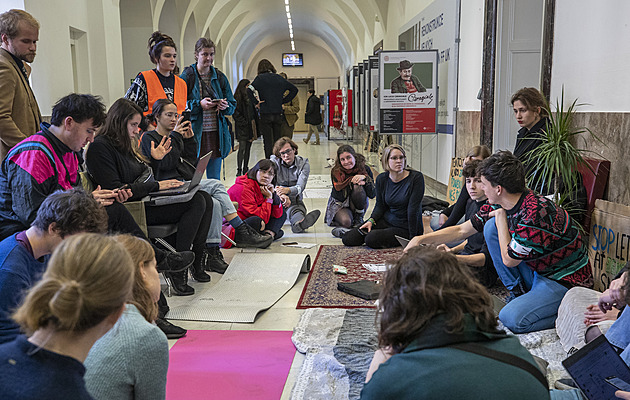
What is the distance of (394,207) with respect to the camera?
5539 mm

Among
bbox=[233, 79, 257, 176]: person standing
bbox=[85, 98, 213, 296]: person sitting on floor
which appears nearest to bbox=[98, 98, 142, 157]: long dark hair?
bbox=[85, 98, 213, 296]: person sitting on floor

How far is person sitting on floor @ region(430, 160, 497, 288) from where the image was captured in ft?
13.4

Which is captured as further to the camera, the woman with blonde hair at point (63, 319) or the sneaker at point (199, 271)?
the sneaker at point (199, 271)

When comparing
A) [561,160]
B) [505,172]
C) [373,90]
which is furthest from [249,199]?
[373,90]

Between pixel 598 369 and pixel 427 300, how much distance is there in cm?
105

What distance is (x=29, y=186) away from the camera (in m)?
2.84

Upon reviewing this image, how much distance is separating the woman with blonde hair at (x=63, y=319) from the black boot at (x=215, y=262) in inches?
141

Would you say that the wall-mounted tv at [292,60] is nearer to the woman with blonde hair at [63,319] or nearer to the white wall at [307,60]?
the white wall at [307,60]

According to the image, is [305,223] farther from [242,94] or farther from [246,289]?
[242,94]

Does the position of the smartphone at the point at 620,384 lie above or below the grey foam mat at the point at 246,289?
above

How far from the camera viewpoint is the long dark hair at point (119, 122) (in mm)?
3811

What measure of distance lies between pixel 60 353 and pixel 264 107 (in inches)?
347

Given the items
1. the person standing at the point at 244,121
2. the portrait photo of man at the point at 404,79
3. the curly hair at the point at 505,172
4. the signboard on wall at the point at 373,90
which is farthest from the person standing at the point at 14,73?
the signboard on wall at the point at 373,90

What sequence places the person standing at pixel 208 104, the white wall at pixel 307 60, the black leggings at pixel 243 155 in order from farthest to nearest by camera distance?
the white wall at pixel 307 60, the black leggings at pixel 243 155, the person standing at pixel 208 104
